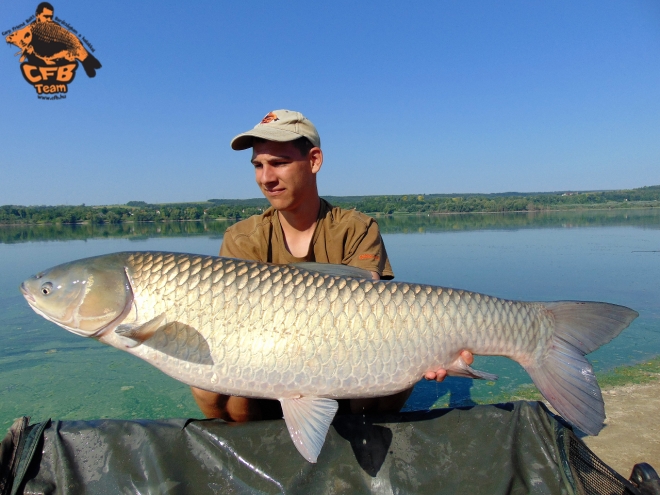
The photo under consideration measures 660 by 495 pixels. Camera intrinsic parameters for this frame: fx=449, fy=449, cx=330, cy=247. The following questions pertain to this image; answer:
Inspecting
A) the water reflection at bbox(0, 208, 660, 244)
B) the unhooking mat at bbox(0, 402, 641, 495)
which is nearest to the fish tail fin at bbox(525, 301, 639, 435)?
the unhooking mat at bbox(0, 402, 641, 495)

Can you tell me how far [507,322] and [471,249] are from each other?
10258mm

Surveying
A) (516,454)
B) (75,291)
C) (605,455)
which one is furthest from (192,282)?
(605,455)

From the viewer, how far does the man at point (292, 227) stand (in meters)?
2.11

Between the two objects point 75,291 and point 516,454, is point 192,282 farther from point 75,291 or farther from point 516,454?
point 516,454

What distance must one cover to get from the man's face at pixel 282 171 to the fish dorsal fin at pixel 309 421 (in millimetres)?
1001

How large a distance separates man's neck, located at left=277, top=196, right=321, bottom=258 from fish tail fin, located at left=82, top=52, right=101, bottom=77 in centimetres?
852

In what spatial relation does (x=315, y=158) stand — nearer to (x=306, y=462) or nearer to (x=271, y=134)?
(x=271, y=134)

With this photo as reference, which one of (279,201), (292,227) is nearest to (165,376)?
(292,227)

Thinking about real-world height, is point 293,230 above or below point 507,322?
above

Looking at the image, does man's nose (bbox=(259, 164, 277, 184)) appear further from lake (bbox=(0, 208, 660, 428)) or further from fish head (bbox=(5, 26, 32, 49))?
fish head (bbox=(5, 26, 32, 49))

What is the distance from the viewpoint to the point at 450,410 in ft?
5.86

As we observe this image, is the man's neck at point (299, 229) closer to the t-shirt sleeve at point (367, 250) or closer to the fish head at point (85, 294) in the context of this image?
the t-shirt sleeve at point (367, 250)

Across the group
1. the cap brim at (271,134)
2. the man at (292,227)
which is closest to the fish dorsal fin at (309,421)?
the man at (292,227)

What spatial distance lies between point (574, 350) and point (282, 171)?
142cm
